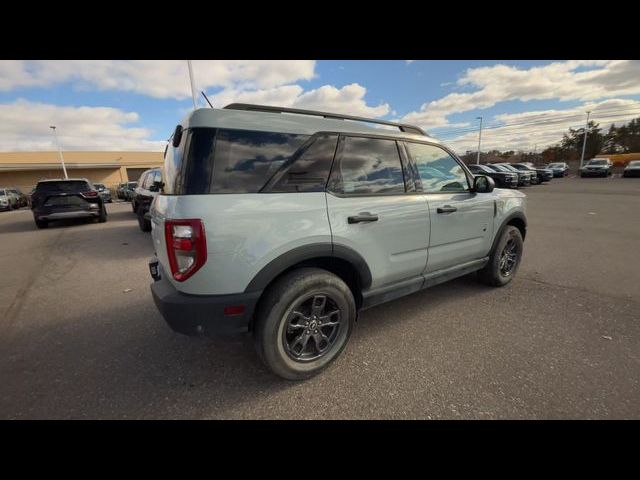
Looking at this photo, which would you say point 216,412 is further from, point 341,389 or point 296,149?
point 296,149

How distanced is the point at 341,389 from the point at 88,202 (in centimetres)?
1118

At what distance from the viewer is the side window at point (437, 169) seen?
9.73 ft

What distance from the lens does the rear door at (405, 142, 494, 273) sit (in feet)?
9.73

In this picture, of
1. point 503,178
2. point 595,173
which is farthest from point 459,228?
point 595,173

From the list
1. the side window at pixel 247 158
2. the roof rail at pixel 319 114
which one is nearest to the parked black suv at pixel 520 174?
the roof rail at pixel 319 114

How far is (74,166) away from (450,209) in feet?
151

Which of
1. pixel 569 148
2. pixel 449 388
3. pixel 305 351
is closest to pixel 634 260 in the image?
pixel 449 388

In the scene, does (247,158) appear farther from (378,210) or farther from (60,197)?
(60,197)

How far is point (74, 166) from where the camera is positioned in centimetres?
3538

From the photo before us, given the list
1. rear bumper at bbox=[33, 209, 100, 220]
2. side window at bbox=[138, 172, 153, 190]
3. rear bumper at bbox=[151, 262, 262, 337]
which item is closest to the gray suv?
rear bumper at bbox=[151, 262, 262, 337]

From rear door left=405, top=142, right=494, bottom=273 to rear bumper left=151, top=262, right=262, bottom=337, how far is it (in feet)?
6.43
